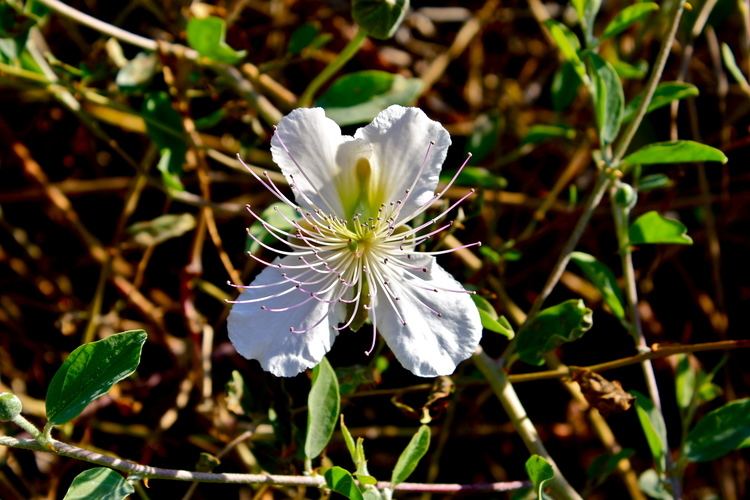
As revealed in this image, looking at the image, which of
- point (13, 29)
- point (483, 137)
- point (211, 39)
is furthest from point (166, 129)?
point (483, 137)

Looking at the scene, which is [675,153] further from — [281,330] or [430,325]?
[281,330]

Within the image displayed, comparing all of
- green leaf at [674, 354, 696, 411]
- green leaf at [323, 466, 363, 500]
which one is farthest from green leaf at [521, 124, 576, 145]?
green leaf at [323, 466, 363, 500]

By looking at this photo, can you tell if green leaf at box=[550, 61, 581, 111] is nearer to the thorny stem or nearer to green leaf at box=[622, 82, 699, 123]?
green leaf at box=[622, 82, 699, 123]

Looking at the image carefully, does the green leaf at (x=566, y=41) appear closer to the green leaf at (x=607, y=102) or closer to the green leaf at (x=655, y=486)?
the green leaf at (x=607, y=102)

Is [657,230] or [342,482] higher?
[657,230]

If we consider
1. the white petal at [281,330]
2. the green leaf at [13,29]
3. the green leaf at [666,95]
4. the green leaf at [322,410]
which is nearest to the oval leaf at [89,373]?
the white petal at [281,330]
